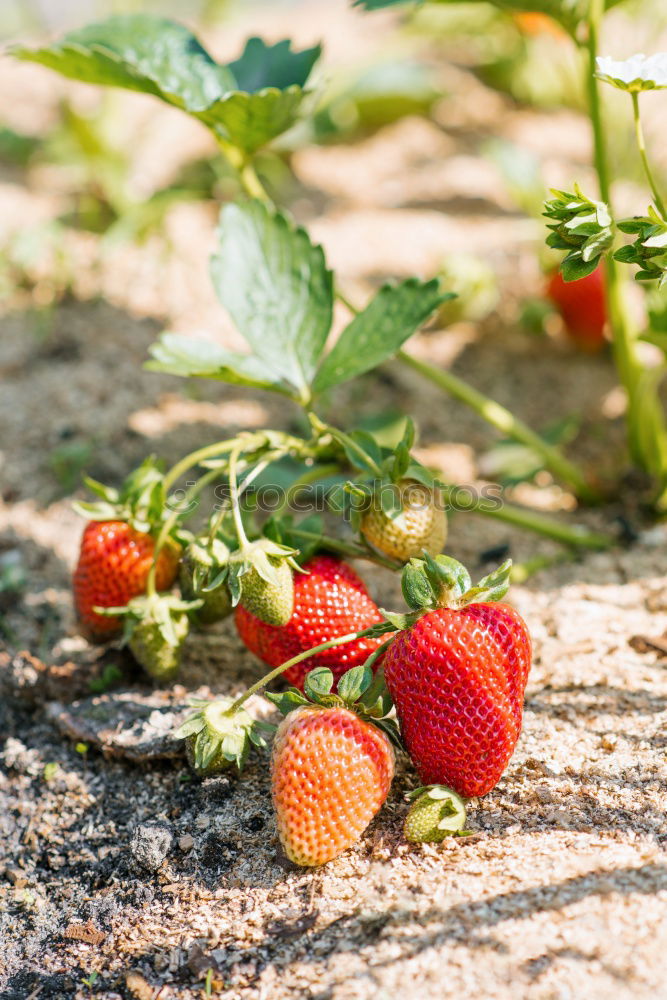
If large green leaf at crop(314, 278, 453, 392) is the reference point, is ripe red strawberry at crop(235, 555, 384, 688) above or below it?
below

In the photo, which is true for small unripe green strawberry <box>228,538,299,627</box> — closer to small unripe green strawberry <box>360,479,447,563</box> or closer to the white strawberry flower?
small unripe green strawberry <box>360,479,447,563</box>

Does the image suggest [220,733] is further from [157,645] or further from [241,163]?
[241,163]

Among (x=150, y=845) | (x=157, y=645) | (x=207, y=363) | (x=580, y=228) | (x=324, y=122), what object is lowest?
(x=150, y=845)

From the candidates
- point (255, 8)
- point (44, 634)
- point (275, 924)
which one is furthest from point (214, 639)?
point (255, 8)

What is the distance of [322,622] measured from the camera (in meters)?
1.34

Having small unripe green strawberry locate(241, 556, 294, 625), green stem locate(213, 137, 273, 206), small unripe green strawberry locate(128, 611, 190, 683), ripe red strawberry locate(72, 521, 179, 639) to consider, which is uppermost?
green stem locate(213, 137, 273, 206)

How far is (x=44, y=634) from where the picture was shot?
167 centimetres

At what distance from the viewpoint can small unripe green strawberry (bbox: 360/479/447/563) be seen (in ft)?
4.55

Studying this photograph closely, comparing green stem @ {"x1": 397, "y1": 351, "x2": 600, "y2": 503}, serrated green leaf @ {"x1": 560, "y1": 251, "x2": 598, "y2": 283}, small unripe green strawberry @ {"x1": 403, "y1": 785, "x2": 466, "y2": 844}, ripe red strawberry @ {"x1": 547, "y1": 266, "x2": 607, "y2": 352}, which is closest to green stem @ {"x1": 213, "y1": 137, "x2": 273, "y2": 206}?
green stem @ {"x1": 397, "y1": 351, "x2": 600, "y2": 503}

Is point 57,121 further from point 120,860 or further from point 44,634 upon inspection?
point 120,860

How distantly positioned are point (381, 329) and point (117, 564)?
0.55 metres

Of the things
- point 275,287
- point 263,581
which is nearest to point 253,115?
point 275,287

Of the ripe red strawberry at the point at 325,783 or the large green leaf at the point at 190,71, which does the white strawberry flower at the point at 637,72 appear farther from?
the ripe red strawberry at the point at 325,783

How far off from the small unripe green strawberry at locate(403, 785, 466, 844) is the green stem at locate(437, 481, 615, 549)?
616 millimetres
